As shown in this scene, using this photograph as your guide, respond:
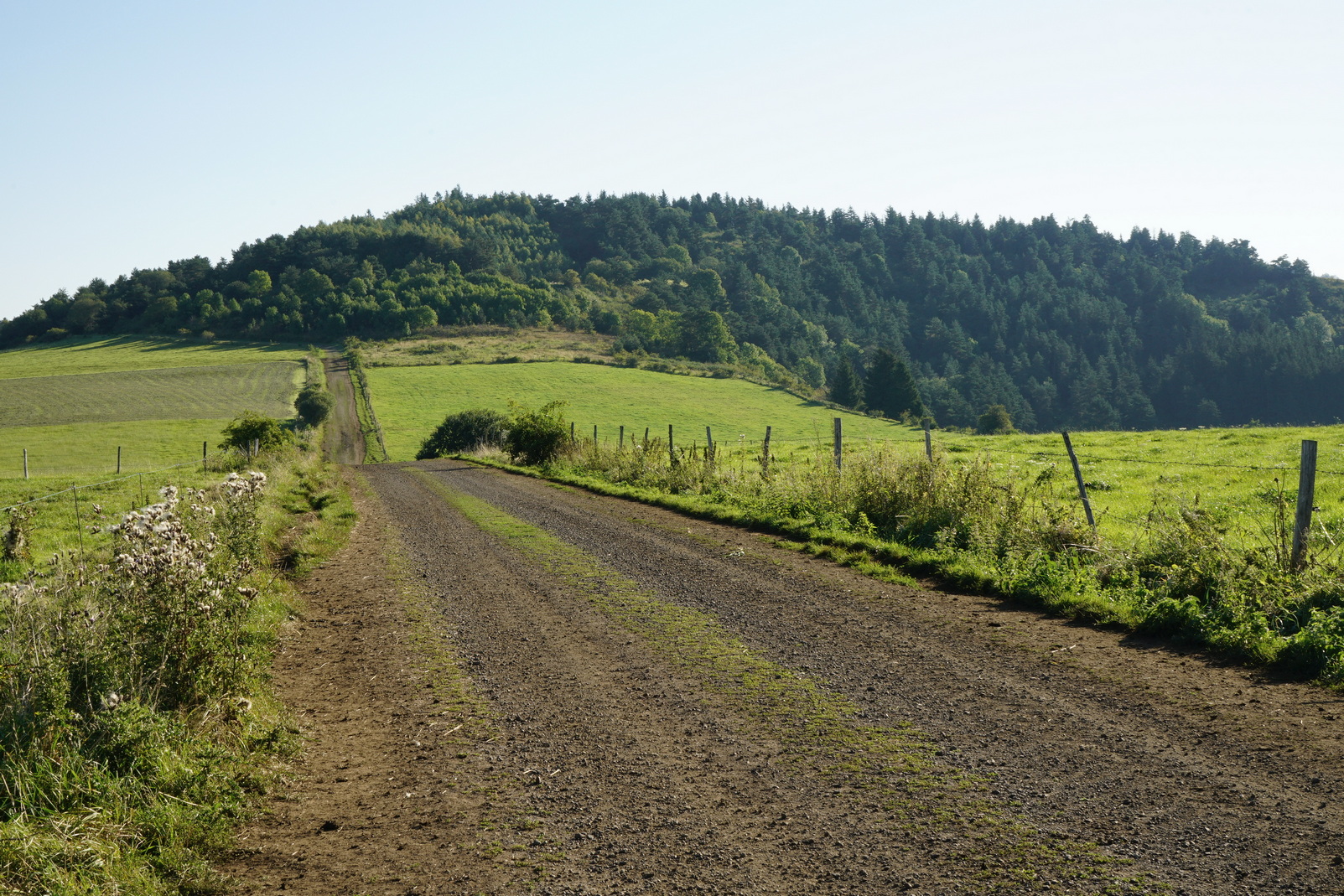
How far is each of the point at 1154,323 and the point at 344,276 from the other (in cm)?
14022

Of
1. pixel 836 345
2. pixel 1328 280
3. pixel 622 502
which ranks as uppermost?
pixel 1328 280

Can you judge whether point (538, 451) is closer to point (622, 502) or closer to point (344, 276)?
point (622, 502)

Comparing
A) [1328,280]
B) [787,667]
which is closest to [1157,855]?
[787,667]

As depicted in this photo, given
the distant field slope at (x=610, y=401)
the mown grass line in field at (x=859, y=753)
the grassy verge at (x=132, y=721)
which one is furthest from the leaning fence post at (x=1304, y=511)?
the distant field slope at (x=610, y=401)

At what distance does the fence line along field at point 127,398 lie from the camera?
53.7 metres

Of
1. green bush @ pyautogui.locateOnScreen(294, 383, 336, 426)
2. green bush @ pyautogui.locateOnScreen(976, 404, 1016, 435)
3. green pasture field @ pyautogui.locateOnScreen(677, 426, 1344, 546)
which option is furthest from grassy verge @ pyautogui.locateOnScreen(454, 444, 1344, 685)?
green bush @ pyautogui.locateOnScreen(976, 404, 1016, 435)

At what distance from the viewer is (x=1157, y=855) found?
4023 millimetres

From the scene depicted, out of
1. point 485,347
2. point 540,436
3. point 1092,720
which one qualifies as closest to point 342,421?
point 485,347

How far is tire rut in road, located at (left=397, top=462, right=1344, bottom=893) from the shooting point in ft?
13.7

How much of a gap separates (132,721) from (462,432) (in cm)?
5479

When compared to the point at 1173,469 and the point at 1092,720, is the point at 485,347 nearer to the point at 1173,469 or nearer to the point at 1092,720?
the point at 1173,469

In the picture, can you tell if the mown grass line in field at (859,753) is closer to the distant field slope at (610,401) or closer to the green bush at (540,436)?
the green bush at (540,436)

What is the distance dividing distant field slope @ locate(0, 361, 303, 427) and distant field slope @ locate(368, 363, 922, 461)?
9.95 meters

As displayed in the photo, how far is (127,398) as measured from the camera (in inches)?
2968
